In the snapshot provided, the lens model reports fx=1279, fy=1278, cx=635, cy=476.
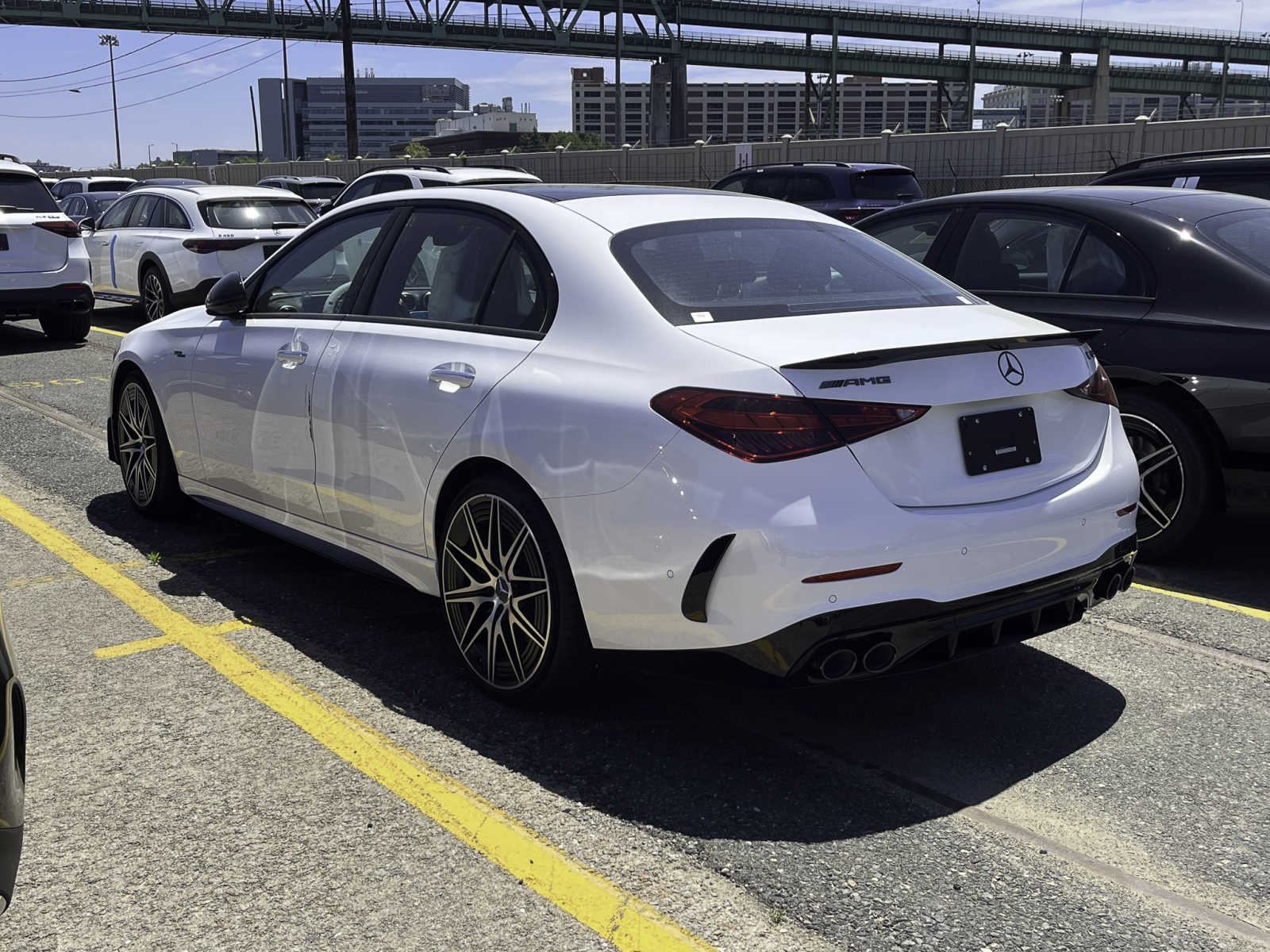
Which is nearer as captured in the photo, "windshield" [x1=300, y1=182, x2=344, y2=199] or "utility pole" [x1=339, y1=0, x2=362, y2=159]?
"windshield" [x1=300, y1=182, x2=344, y2=199]

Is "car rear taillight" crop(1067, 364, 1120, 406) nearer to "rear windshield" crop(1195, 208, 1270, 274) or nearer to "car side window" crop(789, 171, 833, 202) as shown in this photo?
"rear windshield" crop(1195, 208, 1270, 274)

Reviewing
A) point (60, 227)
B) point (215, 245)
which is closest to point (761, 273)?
point (215, 245)

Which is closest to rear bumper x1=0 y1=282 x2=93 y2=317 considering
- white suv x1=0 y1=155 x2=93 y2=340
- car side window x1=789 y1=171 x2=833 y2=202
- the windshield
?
white suv x1=0 y1=155 x2=93 y2=340

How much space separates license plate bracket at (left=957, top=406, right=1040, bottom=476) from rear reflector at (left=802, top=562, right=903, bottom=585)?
414 millimetres

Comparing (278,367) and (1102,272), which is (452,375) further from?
(1102,272)

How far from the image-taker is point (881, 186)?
1827cm

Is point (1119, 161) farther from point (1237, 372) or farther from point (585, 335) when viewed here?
point (585, 335)

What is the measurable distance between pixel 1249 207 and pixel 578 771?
4.47 meters

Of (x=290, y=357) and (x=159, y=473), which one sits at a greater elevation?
(x=290, y=357)

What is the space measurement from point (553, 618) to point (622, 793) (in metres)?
0.56

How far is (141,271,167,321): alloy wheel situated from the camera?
574 inches

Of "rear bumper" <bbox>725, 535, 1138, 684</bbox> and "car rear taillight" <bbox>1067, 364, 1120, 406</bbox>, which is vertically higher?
"car rear taillight" <bbox>1067, 364, 1120, 406</bbox>

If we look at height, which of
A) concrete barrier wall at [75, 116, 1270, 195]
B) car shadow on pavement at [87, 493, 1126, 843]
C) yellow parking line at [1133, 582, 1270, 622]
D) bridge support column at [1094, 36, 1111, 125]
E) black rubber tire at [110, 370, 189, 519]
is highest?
bridge support column at [1094, 36, 1111, 125]

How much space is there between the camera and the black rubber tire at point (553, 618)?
12.2 ft
